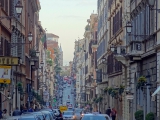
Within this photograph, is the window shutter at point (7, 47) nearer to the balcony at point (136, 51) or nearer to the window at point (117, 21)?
the balcony at point (136, 51)

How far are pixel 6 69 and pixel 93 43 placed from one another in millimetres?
78675

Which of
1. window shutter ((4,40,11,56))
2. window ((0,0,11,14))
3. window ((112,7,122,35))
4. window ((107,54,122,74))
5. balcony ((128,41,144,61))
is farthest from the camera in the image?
window ((107,54,122,74))

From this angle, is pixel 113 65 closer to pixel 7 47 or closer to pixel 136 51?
pixel 7 47

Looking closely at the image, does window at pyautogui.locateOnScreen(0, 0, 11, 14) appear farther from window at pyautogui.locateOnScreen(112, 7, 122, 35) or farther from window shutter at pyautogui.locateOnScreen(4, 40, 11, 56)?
window at pyautogui.locateOnScreen(112, 7, 122, 35)

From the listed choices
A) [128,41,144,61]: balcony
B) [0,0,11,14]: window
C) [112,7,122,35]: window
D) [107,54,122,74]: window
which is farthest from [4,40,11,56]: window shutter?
[107,54,122,74]: window

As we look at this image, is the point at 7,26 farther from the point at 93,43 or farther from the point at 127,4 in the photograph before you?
the point at 93,43

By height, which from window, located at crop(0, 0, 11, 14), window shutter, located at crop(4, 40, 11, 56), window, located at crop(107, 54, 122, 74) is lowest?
window, located at crop(107, 54, 122, 74)

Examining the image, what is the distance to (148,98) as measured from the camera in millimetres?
39656

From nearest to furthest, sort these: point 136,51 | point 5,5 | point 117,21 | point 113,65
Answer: point 136,51 → point 5,5 → point 117,21 → point 113,65

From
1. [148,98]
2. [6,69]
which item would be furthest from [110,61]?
[6,69]

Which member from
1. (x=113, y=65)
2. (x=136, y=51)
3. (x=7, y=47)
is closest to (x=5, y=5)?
(x=7, y=47)

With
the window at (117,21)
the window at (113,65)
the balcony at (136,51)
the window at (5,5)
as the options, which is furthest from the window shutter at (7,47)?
the window at (113,65)

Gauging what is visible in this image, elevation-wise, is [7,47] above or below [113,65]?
above

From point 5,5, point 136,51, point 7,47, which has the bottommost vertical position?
point 136,51
